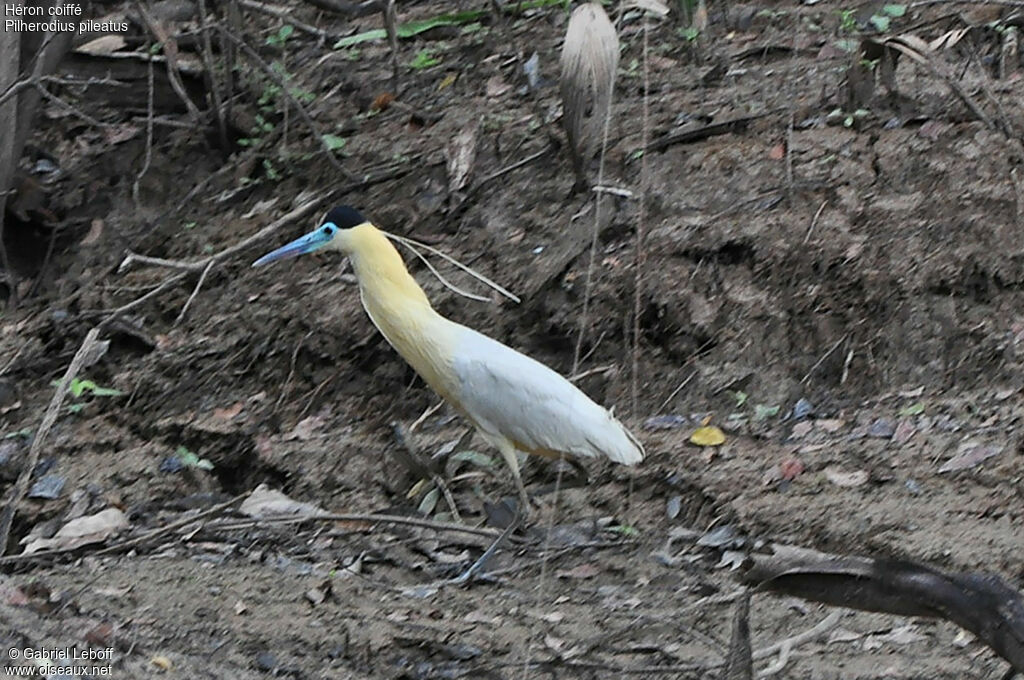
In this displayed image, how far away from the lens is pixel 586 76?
212 inches

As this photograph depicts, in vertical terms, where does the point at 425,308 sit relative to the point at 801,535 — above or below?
above

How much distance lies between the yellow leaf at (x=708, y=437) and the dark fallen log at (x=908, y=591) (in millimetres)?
2719

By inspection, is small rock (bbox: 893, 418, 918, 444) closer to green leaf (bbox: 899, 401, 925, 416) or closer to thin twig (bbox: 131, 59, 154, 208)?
green leaf (bbox: 899, 401, 925, 416)

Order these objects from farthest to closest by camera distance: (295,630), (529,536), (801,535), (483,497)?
(483,497) → (529,536) → (801,535) → (295,630)

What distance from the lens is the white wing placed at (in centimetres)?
501

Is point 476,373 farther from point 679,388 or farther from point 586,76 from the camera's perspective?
point 586,76

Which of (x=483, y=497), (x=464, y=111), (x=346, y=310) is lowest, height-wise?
(x=483, y=497)

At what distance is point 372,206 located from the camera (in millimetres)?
6910

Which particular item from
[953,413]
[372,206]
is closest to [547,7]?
[372,206]

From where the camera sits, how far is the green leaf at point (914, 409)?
5305 mm

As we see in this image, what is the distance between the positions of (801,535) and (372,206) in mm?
3135

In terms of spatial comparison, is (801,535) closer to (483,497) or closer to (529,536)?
(529,536)

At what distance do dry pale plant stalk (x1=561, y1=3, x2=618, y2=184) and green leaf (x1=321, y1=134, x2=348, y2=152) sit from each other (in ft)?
5.18

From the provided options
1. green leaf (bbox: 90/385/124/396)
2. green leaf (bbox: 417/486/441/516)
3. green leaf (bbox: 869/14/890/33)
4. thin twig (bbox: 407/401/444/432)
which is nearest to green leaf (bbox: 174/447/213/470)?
green leaf (bbox: 90/385/124/396)
